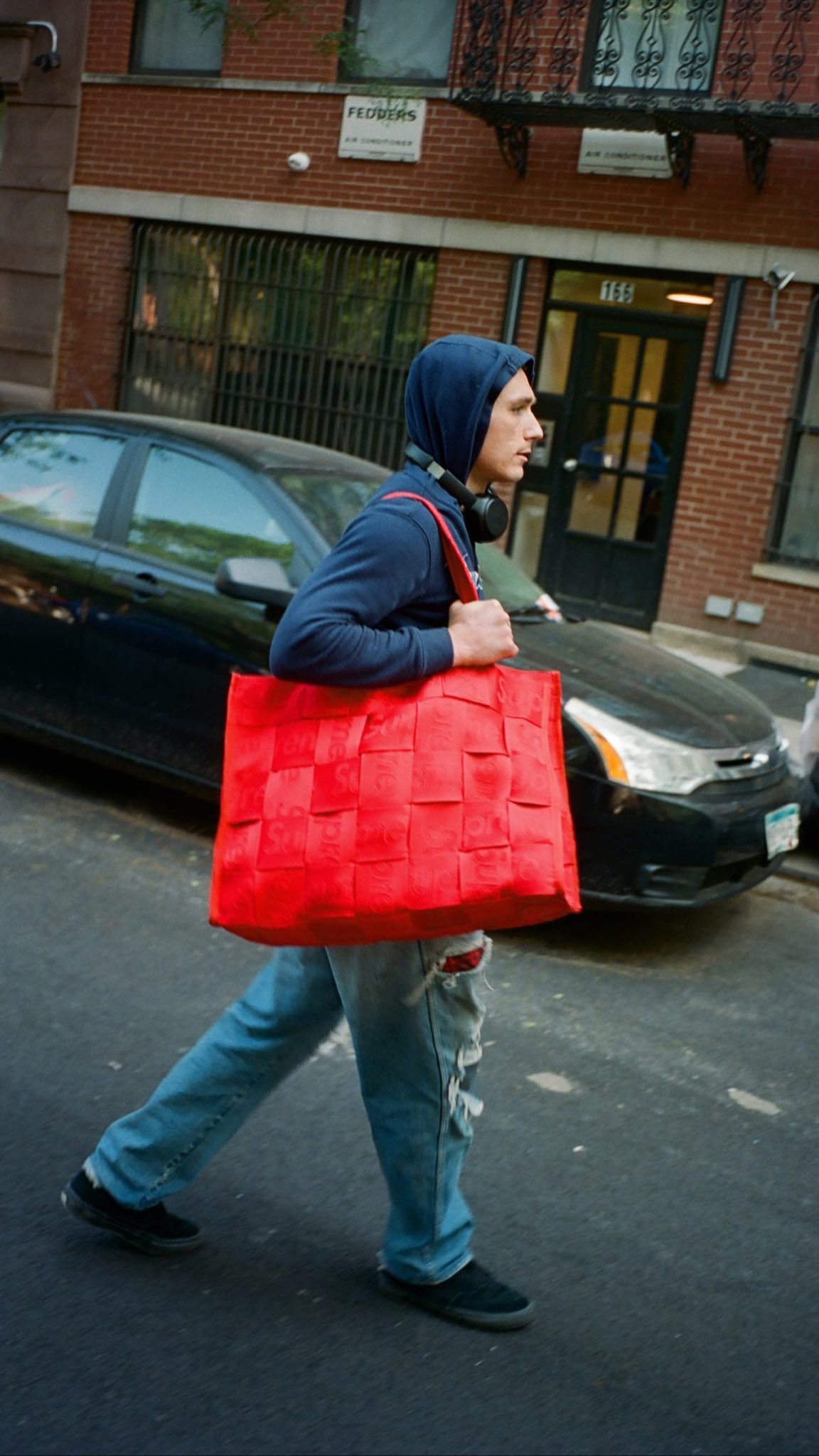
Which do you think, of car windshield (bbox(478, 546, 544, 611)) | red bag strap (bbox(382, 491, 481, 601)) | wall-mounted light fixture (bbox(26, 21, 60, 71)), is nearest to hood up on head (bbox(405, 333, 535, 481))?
red bag strap (bbox(382, 491, 481, 601))

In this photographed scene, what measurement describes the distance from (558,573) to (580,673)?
767cm

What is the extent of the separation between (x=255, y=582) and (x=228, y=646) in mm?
630

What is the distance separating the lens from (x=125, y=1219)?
307 centimetres

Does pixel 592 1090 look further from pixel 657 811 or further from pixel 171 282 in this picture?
pixel 171 282

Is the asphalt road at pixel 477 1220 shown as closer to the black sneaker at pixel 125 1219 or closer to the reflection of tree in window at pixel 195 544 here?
the black sneaker at pixel 125 1219

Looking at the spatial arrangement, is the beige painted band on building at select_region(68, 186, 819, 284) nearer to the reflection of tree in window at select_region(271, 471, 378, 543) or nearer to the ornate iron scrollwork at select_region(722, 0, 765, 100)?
the ornate iron scrollwork at select_region(722, 0, 765, 100)

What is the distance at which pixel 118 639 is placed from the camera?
20.5 feet

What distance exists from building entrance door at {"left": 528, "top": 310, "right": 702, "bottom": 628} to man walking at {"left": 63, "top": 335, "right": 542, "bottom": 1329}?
10.1 m

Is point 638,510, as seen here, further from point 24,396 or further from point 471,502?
point 471,502

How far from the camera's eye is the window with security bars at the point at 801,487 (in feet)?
39.4

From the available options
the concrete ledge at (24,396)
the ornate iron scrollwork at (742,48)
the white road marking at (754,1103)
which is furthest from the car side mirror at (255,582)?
the concrete ledge at (24,396)

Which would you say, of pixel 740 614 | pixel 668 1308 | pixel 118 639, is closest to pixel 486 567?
pixel 118 639

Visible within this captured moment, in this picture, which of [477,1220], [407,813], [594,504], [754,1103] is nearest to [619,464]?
[594,504]

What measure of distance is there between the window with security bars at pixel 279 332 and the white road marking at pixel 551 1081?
997 centimetres
